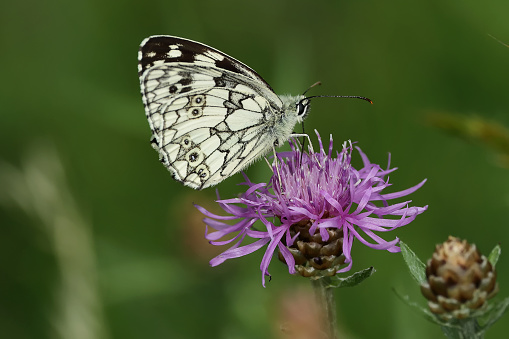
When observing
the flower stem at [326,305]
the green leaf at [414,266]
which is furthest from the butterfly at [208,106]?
the green leaf at [414,266]

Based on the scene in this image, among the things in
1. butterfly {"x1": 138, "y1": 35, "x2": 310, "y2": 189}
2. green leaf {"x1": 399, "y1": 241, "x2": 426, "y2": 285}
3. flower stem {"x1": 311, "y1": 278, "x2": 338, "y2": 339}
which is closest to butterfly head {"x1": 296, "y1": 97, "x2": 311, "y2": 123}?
butterfly {"x1": 138, "y1": 35, "x2": 310, "y2": 189}

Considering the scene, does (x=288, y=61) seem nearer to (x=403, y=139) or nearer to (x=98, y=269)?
(x=403, y=139)

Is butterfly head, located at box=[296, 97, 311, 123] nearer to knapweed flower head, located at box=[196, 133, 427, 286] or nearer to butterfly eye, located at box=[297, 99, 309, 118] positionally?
butterfly eye, located at box=[297, 99, 309, 118]

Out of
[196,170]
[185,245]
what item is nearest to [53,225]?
[185,245]

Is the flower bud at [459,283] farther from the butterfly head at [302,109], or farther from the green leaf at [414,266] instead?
the butterfly head at [302,109]

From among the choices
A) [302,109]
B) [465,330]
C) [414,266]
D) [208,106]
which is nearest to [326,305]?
[414,266]
